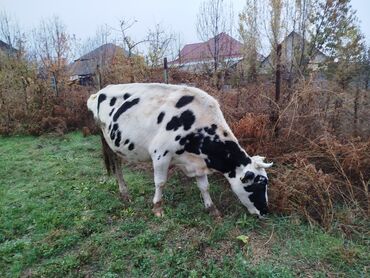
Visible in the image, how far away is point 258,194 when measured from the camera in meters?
4.00

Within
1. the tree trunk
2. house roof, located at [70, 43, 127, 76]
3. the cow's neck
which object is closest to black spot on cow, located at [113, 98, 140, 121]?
the cow's neck

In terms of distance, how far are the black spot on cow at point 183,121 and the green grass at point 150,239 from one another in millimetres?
1247

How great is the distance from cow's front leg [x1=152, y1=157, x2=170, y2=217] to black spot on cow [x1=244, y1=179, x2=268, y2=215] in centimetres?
112

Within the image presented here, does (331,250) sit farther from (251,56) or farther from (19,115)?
(251,56)

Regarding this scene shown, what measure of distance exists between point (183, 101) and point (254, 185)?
4.81ft

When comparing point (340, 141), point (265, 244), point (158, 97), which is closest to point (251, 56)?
point (340, 141)

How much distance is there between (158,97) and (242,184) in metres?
1.70

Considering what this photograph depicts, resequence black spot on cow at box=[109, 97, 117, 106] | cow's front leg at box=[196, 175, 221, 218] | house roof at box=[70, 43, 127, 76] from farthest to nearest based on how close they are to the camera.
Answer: house roof at box=[70, 43, 127, 76] → black spot on cow at box=[109, 97, 117, 106] → cow's front leg at box=[196, 175, 221, 218]

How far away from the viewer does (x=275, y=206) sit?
4.20 m

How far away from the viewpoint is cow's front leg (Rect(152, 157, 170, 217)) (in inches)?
167

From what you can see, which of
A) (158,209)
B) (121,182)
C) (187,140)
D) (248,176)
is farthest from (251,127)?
(121,182)

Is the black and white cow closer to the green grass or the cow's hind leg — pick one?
the green grass

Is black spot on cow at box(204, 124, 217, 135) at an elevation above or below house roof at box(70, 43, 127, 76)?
below

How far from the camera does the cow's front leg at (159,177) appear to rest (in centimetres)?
423
